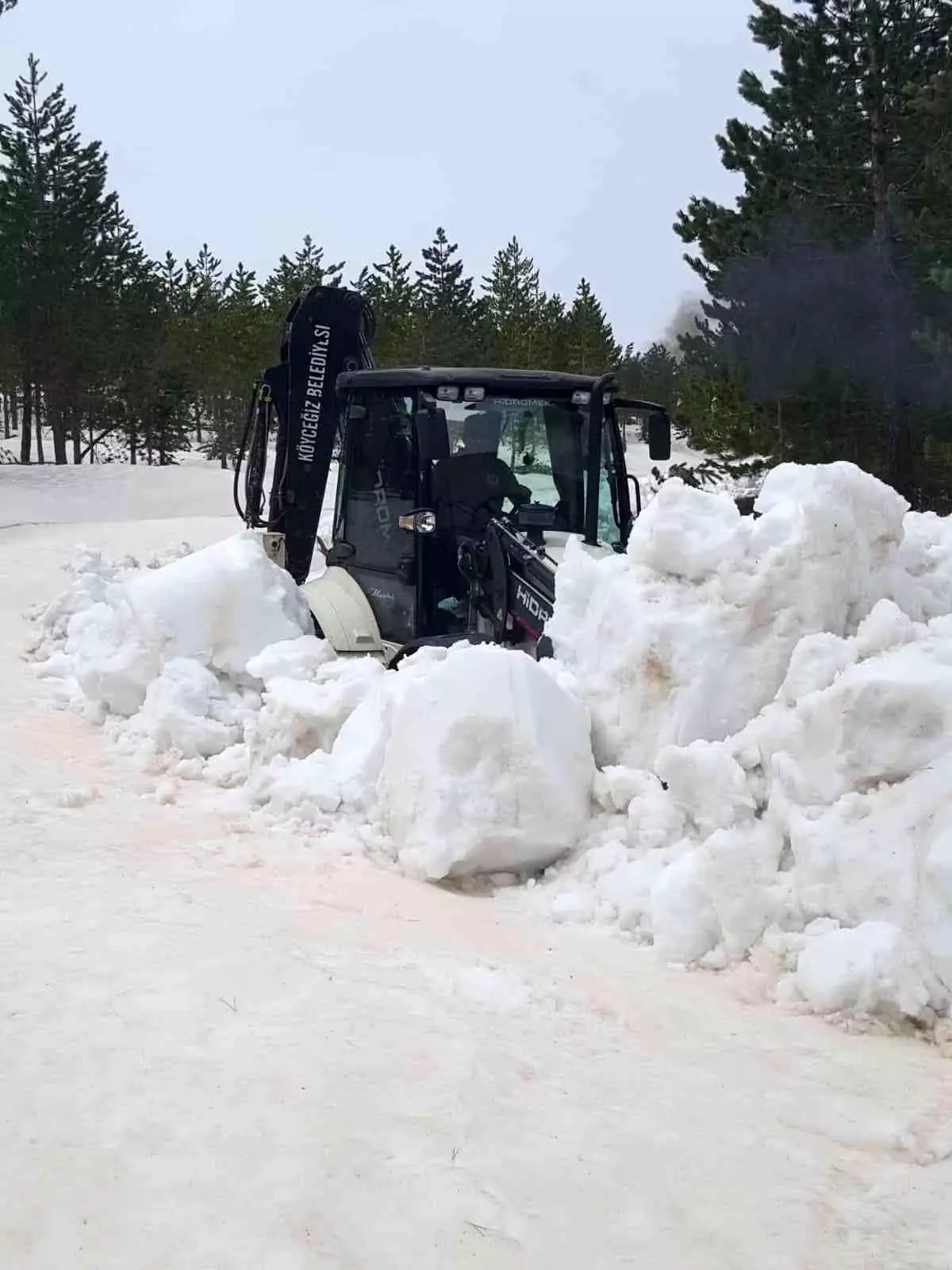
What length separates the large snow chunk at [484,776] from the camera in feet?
14.2

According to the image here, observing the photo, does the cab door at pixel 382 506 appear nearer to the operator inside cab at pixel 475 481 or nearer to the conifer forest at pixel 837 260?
the operator inside cab at pixel 475 481

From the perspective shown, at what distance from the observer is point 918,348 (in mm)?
15406

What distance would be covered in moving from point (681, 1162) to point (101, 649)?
5015 millimetres

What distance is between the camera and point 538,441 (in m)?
7.00

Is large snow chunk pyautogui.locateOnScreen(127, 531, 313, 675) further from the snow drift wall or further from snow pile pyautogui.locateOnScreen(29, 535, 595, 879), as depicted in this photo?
the snow drift wall

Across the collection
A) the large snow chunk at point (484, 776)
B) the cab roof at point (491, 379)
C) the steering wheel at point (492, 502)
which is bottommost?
the large snow chunk at point (484, 776)

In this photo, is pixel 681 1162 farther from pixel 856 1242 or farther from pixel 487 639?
pixel 487 639

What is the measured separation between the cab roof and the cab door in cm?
15

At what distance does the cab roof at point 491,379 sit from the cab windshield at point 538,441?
0.23ft

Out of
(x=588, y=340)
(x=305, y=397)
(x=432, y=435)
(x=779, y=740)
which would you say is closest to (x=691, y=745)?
(x=779, y=740)

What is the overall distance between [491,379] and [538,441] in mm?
473

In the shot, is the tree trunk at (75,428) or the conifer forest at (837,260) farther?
the tree trunk at (75,428)

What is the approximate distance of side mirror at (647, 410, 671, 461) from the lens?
7496 millimetres

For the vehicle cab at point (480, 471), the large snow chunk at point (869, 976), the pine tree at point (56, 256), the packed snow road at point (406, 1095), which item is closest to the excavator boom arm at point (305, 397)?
the vehicle cab at point (480, 471)
